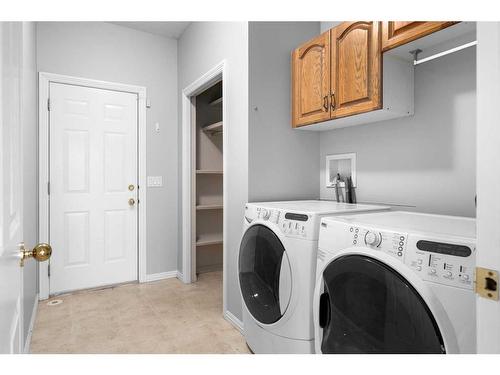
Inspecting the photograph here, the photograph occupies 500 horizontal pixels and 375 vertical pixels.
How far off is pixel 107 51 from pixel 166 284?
2472 mm

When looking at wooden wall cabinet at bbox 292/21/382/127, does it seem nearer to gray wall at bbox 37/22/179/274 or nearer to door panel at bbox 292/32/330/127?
door panel at bbox 292/32/330/127

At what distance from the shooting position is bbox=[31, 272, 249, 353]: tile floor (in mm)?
2004

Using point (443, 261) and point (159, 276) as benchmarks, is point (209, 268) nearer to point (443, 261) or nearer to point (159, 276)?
point (159, 276)

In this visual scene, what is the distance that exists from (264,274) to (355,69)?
1.26 m

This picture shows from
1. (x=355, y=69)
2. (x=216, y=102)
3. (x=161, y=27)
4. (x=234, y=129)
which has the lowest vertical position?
(x=234, y=129)

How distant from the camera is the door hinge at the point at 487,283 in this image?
0.59 metres

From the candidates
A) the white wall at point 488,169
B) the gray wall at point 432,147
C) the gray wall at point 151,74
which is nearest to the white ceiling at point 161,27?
the gray wall at point 151,74

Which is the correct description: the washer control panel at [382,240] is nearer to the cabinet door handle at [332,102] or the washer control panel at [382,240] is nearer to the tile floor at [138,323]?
the cabinet door handle at [332,102]

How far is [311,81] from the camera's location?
205cm

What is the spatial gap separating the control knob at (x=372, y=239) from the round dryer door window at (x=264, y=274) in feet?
1.76

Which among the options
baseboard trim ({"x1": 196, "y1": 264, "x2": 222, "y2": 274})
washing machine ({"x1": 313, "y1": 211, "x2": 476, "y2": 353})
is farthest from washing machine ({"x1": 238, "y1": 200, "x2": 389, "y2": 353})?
baseboard trim ({"x1": 196, "y1": 264, "x2": 222, "y2": 274})

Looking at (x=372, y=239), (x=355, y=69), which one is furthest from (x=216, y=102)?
(x=372, y=239)

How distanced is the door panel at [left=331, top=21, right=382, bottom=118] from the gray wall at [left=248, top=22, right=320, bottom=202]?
1.62 ft

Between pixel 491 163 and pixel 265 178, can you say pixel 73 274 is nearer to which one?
pixel 265 178
